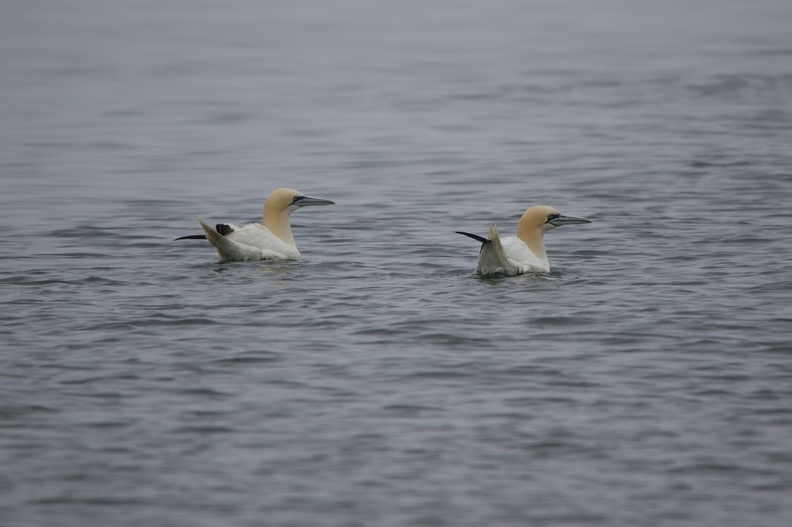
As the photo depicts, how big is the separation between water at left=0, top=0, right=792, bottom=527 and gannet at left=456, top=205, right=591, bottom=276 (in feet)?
0.80

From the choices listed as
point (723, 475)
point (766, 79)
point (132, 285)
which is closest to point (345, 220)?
point (132, 285)

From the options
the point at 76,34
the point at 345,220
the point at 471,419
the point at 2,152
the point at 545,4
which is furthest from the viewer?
the point at 545,4

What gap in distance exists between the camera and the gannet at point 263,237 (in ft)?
50.4

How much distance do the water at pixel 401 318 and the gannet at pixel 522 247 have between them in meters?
0.24

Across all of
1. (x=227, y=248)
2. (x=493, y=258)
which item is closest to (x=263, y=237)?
(x=227, y=248)

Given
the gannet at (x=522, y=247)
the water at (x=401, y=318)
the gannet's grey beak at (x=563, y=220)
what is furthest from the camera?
the gannet's grey beak at (x=563, y=220)

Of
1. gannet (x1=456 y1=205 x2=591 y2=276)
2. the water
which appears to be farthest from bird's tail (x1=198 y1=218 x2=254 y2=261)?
gannet (x1=456 y1=205 x2=591 y2=276)

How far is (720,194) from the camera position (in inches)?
792

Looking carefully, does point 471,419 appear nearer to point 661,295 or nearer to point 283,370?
point 283,370

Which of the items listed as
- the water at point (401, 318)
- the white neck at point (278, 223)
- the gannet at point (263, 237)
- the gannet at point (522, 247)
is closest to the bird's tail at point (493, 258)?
the gannet at point (522, 247)

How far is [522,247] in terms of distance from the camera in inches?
583

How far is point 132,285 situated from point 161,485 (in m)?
5.70

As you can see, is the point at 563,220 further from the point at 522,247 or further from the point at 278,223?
the point at 278,223

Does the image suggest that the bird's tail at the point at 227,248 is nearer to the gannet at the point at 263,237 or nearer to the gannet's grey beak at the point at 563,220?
the gannet at the point at 263,237
